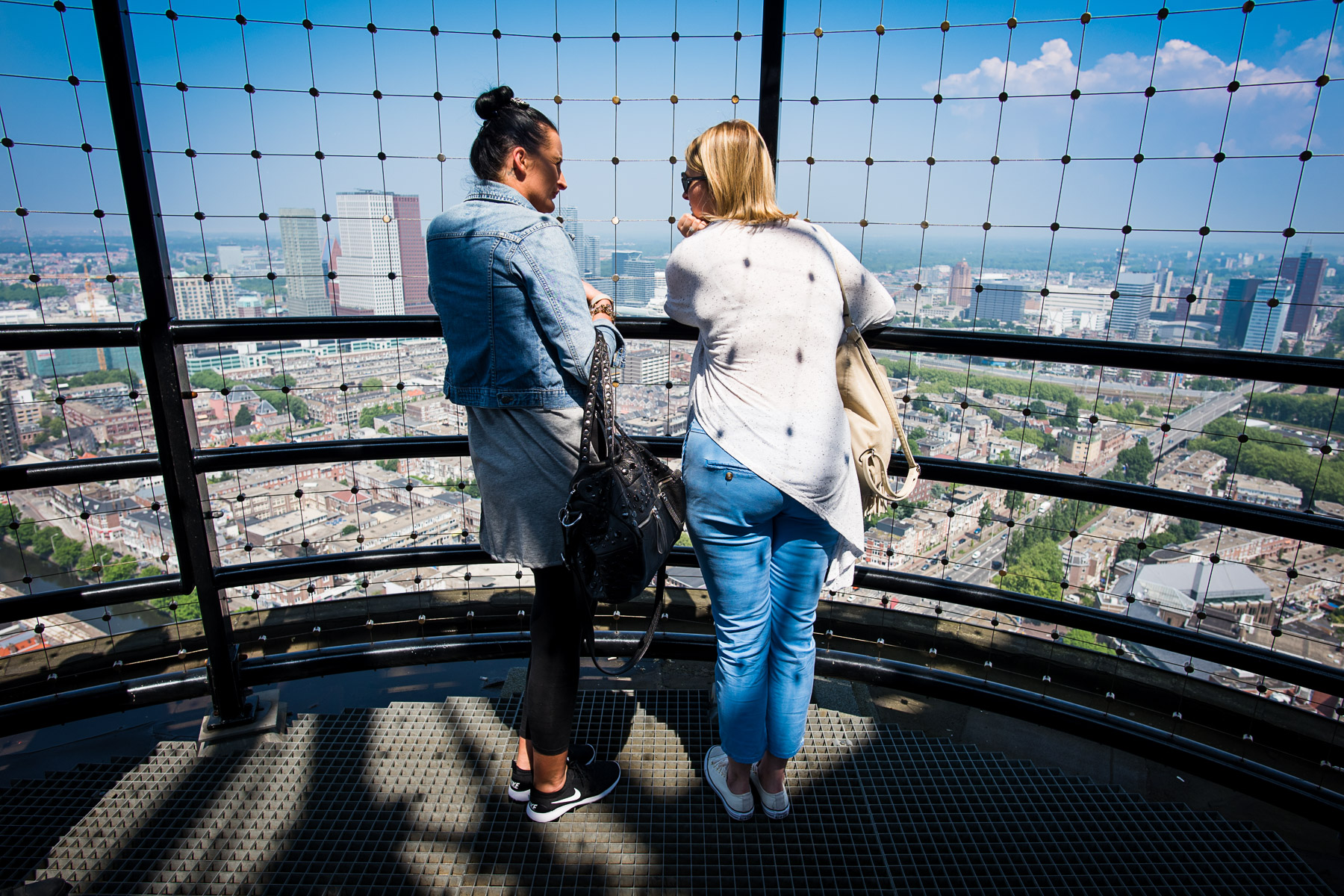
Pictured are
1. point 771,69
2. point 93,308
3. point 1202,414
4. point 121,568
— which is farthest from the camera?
point 1202,414

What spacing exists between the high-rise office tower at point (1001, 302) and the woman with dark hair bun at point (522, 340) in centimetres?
142

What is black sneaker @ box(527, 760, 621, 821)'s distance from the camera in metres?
1.81

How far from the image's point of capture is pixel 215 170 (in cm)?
227

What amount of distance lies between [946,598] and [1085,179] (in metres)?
1.60

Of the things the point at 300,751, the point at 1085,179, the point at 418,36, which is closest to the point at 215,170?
the point at 418,36

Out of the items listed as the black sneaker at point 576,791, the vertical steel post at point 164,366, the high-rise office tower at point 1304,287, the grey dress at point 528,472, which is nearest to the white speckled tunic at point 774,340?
the grey dress at point 528,472

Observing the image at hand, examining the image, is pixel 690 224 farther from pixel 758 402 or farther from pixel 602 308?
pixel 758 402

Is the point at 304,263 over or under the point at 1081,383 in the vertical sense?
over

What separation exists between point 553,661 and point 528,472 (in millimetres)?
512

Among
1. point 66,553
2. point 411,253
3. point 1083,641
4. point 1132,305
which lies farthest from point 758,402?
point 66,553

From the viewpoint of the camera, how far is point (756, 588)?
A: 5.57 feet

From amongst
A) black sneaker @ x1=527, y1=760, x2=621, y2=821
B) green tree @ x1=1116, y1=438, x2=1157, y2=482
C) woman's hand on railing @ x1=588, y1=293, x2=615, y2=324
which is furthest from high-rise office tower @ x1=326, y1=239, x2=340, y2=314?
green tree @ x1=1116, y1=438, x2=1157, y2=482

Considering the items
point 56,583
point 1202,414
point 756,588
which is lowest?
point 56,583

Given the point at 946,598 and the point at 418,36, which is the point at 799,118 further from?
the point at 946,598
